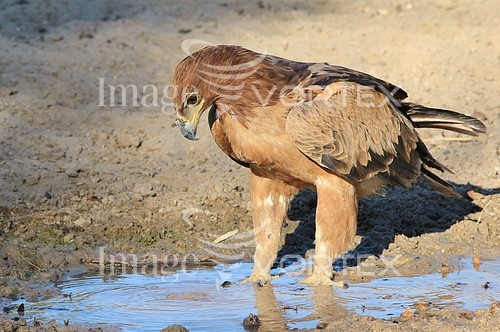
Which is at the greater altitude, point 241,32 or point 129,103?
point 241,32

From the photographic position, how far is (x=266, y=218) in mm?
7535

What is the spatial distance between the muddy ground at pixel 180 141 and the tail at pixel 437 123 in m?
0.58

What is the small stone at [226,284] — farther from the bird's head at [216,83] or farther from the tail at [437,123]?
the tail at [437,123]

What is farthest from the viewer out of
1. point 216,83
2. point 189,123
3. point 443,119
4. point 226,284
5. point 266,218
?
point 443,119

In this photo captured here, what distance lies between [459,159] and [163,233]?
3.31 m

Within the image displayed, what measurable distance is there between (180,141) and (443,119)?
126 inches

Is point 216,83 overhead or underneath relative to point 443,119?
overhead

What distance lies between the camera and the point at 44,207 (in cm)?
856

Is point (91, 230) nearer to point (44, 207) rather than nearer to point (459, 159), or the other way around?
point (44, 207)

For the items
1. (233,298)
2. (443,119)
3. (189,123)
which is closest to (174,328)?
(233,298)

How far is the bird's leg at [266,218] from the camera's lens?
7492 mm

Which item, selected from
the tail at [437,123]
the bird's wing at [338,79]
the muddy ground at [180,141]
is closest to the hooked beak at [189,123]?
the bird's wing at [338,79]

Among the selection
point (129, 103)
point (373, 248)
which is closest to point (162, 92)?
point (129, 103)

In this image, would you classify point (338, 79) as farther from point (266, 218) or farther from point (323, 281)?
point (323, 281)
